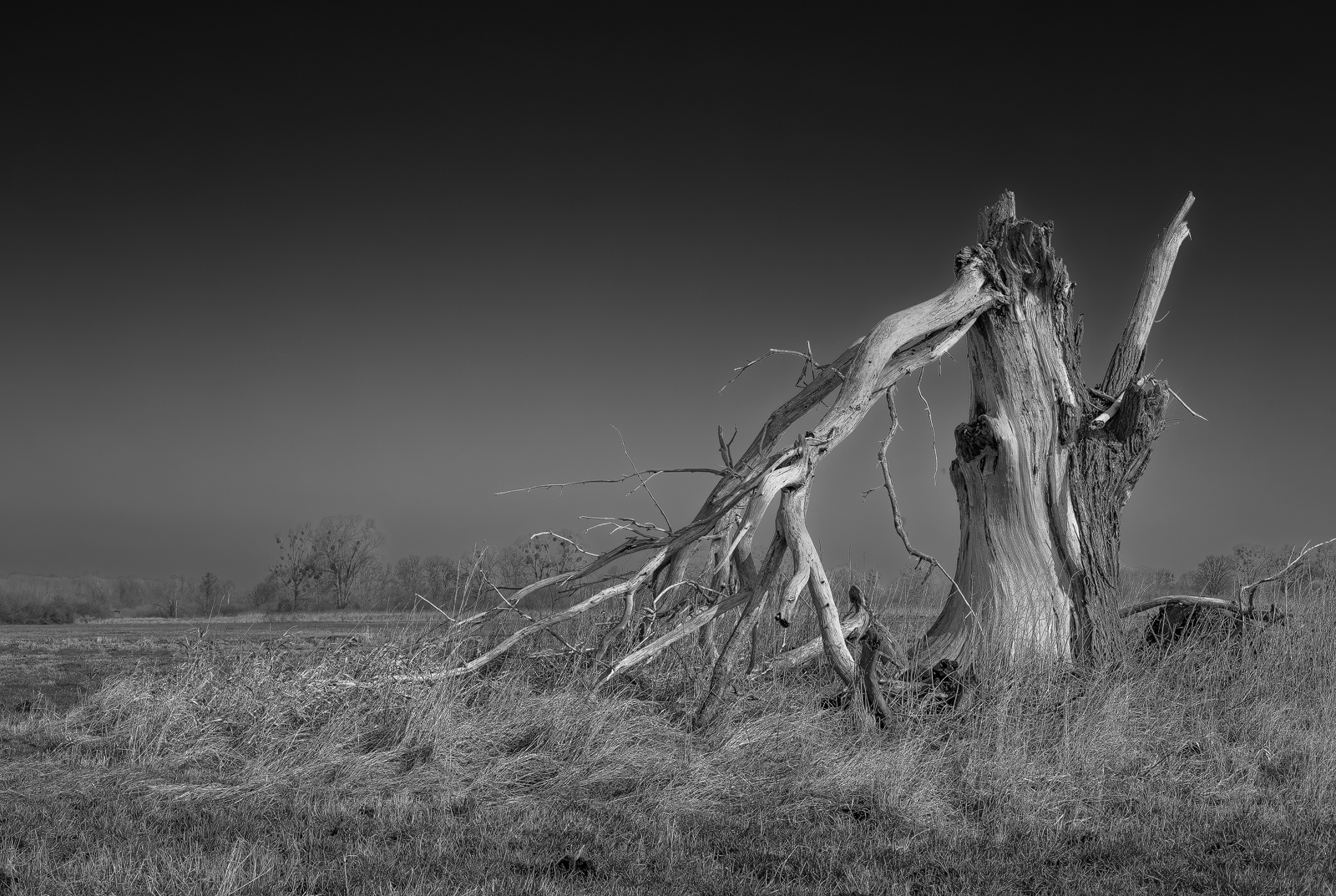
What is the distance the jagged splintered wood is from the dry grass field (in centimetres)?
64

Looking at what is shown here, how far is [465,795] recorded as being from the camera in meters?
5.74

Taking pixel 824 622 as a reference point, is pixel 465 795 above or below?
below

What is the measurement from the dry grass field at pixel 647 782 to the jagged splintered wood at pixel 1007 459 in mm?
636

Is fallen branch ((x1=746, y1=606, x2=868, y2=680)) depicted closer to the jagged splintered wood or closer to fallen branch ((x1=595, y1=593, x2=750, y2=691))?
the jagged splintered wood

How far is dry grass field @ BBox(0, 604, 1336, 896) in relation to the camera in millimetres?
4414

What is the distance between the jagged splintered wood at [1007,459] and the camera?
8375mm

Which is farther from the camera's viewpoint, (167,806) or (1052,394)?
(1052,394)

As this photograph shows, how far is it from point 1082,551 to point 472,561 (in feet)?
17.3

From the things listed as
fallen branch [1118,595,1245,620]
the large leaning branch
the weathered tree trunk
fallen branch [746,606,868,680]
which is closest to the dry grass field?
fallen branch [746,606,868,680]

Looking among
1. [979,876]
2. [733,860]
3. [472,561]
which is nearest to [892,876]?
[979,876]

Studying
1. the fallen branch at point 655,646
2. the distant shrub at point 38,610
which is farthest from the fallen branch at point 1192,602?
the distant shrub at point 38,610

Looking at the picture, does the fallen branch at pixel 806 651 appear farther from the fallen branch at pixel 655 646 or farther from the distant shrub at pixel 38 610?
the distant shrub at pixel 38 610

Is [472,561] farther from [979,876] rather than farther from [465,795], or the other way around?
[979,876]

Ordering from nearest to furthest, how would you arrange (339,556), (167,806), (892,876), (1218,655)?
(892,876)
(167,806)
(1218,655)
(339,556)
